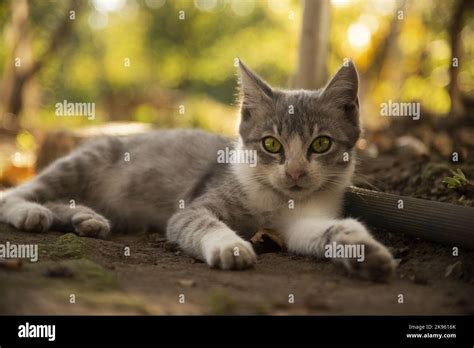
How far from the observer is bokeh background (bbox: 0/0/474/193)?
741cm

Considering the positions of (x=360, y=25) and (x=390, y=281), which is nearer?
(x=390, y=281)

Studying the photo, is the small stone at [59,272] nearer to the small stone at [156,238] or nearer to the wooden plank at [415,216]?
the small stone at [156,238]

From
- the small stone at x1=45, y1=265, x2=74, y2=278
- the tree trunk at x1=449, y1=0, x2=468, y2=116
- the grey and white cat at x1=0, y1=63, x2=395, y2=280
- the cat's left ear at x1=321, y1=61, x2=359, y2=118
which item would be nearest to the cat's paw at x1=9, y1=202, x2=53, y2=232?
the grey and white cat at x1=0, y1=63, x2=395, y2=280

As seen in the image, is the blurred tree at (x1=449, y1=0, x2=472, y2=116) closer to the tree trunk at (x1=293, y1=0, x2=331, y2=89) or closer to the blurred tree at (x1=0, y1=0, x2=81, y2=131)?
the tree trunk at (x1=293, y1=0, x2=331, y2=89)

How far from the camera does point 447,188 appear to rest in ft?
13.8

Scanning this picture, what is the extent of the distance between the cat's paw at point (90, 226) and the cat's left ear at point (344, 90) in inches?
76.2

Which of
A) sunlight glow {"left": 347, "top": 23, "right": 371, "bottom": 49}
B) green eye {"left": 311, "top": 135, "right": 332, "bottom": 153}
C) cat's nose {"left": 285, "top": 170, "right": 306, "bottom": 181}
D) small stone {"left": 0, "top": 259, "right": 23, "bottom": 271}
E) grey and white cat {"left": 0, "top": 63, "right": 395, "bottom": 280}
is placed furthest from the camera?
sunlight glow {"left": 347, "top": 23, "right": 371, "bottom": 49}

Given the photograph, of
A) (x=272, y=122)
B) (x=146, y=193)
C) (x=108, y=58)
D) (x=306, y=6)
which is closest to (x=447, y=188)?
(x=272, y=122)

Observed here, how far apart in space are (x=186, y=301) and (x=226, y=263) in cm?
61

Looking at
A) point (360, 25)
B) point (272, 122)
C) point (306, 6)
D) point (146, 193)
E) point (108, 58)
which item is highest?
point (108, 58)

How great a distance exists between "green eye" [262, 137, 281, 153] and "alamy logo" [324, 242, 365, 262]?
0.86m

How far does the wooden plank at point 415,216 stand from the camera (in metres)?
3.07
